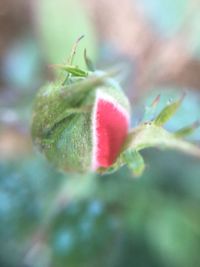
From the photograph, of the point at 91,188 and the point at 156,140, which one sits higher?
the point at 91,188

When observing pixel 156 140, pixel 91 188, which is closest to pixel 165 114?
pixel 156 140

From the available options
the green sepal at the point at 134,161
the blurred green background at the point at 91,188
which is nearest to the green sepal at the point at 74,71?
the green sepal at the point at 134,161

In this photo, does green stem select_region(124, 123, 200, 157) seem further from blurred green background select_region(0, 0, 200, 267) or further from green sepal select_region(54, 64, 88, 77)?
blurred green background select_region(0, 0, 200, 267)

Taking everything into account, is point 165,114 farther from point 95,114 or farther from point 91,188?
point 91,188

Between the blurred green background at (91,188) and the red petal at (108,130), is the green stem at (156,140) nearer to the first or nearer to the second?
the red petal at (108,130)

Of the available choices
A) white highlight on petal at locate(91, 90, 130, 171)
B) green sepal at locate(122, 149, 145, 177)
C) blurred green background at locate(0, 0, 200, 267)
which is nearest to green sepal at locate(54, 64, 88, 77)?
white highlight on petal at locate(91, 90, 130, 171)
